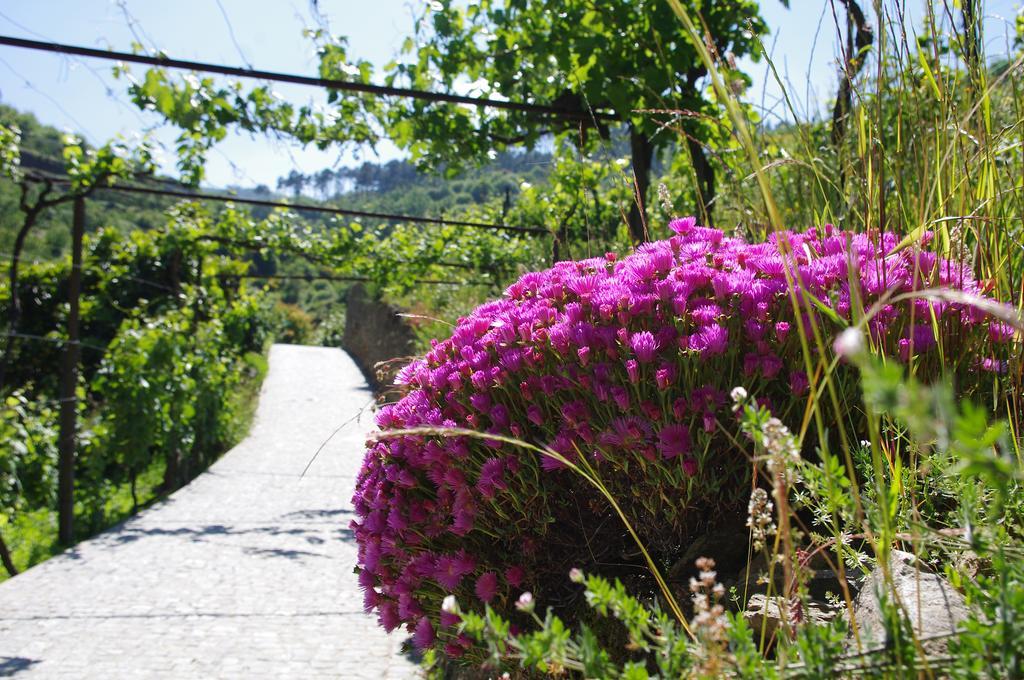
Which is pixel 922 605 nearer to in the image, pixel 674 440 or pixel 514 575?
pixel 674 440

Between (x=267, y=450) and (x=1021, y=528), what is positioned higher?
(x=1021, y=528)

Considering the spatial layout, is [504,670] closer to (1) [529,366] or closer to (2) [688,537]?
(2) [688,537]

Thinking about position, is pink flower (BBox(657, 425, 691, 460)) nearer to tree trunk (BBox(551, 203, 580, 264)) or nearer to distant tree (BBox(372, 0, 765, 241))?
tree trunk (BBox(551, 203, 580, 264))

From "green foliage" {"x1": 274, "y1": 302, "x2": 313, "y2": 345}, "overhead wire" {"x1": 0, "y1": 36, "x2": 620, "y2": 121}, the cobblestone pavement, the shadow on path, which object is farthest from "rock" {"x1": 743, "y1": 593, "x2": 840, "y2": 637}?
"green foliage" {"x1": 274, "y1": 302, "x2": 313, "y2": 345}

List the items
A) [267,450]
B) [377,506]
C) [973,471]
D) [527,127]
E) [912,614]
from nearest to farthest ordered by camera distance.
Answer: [973,471] → [912,614] → [377,506] → [527,127] → [267,450]

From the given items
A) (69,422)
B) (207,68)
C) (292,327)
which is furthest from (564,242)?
(292,327)

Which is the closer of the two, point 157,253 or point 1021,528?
point 1021,528

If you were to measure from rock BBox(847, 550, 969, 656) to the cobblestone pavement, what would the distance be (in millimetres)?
2558

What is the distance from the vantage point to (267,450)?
32.3ft

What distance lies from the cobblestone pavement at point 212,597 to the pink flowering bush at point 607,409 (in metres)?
1.81

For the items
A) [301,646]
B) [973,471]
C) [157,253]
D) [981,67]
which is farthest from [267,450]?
[973,471]

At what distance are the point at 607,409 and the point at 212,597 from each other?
3.80 m

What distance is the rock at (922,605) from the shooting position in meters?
1.09

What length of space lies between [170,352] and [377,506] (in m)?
7.44
